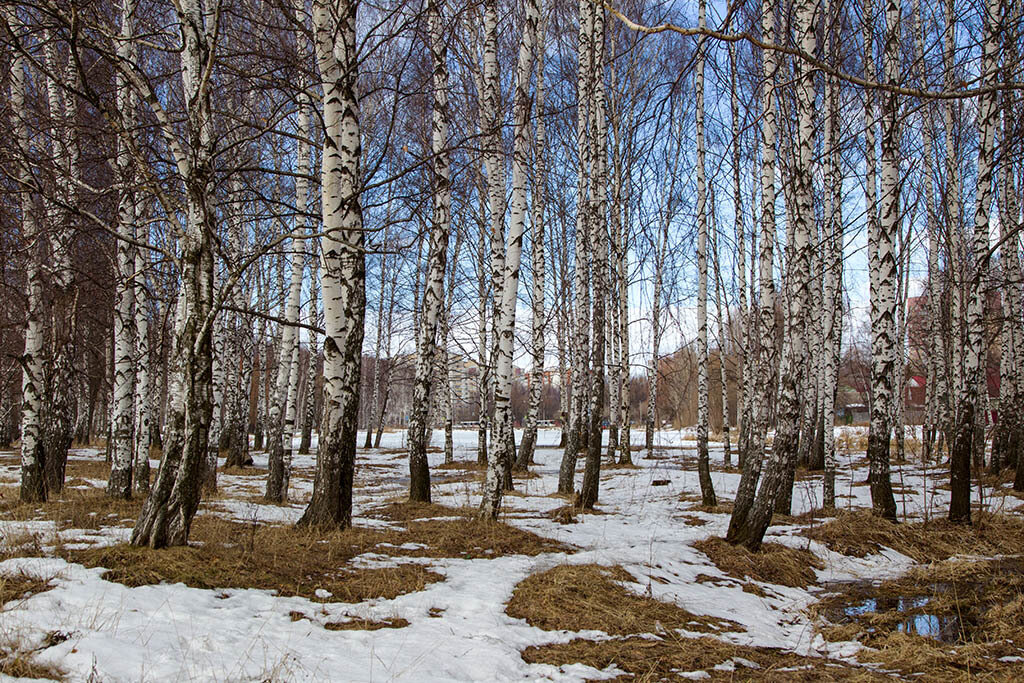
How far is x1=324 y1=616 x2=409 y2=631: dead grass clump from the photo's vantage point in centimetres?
377

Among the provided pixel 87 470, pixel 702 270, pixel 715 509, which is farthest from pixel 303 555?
pixel 87 470

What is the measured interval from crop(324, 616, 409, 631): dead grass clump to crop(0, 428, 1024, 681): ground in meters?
0.02

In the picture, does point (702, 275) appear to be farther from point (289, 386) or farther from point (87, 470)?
point (87, 470)

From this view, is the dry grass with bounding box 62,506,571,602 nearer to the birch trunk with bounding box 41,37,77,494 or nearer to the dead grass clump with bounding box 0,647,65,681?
the dead grass clump with bounding box 0,647,65,681

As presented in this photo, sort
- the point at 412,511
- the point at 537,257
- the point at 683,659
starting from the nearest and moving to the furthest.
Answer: the point at 683,659 < the point at 412,511 < the point at 537,257

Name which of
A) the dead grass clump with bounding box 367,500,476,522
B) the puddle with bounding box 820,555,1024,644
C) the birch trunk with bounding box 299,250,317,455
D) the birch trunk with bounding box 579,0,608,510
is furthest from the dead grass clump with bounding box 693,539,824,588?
the birch trunk with bounding box 299,250,317,455

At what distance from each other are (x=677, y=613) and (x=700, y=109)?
335 inches

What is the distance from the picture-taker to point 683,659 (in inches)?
143

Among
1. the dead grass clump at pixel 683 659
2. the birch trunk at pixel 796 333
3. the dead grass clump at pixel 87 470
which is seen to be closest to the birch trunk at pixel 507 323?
the birch trunk at pixel 796 333

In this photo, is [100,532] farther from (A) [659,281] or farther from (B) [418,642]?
(A) [659,281]

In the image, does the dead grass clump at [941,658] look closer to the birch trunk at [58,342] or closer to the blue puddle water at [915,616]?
the blue puddle water at [915,616]

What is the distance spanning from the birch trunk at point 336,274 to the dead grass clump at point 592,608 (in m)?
2.34

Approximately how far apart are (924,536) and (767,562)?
2.32 meters

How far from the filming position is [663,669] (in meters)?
3.48
